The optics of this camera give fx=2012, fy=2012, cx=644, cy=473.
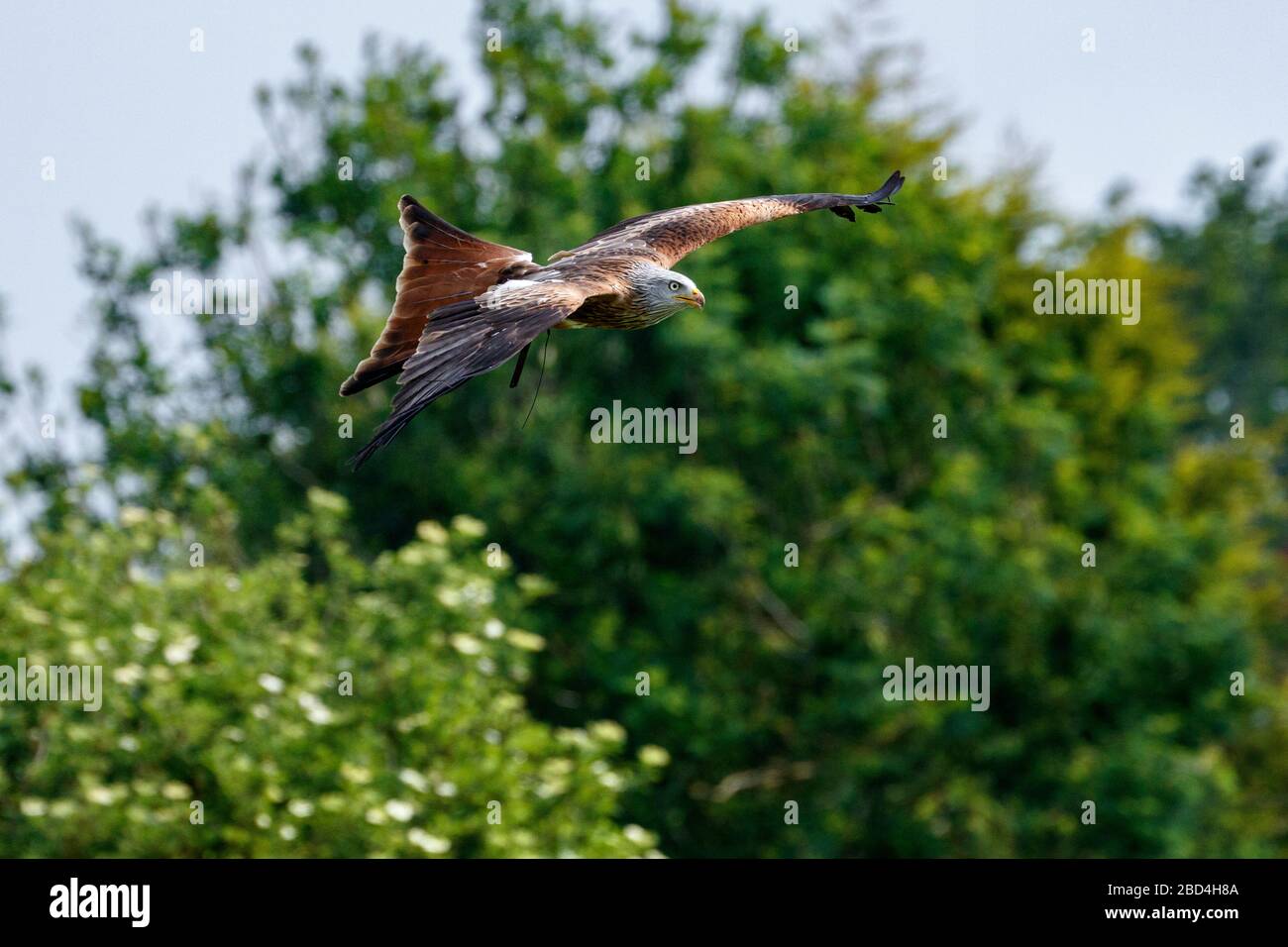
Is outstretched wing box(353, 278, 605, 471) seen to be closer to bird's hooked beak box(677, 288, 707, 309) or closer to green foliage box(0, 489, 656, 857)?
bird's hooked beak box(677, 288, 707, 309)

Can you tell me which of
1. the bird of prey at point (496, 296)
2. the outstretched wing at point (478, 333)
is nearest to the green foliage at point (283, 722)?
the bird of prey at point (496, 296)

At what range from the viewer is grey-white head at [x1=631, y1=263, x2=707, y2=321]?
28.6ft

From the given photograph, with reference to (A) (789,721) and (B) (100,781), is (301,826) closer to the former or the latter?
(B) (100,781)

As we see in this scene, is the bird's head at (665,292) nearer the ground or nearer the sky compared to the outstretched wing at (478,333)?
nearer the sky

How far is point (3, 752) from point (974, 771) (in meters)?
12.1

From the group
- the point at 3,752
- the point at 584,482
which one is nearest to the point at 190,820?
the point at 3,752

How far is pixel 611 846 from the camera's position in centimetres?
1402

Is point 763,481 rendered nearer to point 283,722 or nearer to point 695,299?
point 283,722

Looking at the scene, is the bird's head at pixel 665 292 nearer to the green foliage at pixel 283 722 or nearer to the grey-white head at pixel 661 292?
the grey-white head at pixel 661 292

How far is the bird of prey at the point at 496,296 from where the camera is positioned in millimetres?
7641

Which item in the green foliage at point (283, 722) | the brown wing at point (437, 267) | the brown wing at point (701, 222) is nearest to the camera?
the brown wing at point (437, 267)

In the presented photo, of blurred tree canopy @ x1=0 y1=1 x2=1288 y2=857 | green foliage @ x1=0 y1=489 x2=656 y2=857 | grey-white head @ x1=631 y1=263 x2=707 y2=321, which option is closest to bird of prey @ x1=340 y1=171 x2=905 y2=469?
grey-white head @ x1=631 y1=263 x2=707 y2=321

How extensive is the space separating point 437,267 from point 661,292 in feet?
3.47

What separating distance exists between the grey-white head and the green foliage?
533cm
